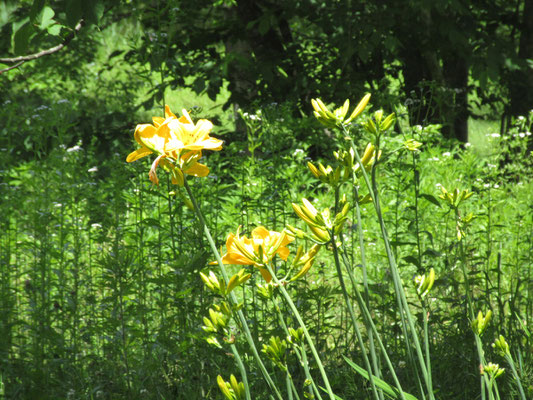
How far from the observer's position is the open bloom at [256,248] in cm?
94

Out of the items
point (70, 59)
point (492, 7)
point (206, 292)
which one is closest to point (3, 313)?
point (206, 292)

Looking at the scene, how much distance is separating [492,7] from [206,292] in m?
5.22

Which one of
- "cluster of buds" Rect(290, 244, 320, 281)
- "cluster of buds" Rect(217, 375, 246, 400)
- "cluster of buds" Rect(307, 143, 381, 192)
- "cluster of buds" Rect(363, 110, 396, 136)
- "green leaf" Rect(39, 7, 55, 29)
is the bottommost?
"cluster of buds" Rect(217, 375, 246, 400)

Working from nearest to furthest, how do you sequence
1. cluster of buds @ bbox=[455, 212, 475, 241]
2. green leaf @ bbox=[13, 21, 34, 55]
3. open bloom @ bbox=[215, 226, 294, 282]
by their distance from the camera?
open bloom @ bbox=[215, 226, 294, 282] < cluster of buds @ bbox=[455, 212, 475, 241] < green leaf @ bbox=[13, 21, 34, 55]

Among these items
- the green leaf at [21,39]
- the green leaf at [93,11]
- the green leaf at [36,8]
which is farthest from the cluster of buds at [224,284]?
the green leaf at [21,39]

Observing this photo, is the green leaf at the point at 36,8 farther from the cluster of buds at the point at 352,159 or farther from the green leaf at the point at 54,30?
the cluster of buds at the point at 352,159

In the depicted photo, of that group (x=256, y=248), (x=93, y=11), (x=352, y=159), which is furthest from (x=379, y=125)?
(x=93, y=11)

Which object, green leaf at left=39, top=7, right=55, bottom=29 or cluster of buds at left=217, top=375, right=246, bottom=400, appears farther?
green leaf at left=39, top=7, right=55, bottom=29

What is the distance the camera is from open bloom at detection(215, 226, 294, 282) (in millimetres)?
941

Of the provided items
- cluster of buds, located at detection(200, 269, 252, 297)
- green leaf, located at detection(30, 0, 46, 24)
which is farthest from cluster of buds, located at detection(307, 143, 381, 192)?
green leaf, located at detection(30, 0, 46, 24)

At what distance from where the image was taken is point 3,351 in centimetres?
254

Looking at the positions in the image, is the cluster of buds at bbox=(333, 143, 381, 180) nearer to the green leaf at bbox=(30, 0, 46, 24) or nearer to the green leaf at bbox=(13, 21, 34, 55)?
the green leaf at bbox=(30, 0, 46, 24)

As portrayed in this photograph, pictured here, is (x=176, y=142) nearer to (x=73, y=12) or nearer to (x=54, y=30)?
(x=73, y=12)

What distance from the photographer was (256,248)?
95 cm
